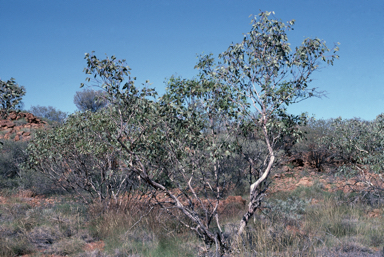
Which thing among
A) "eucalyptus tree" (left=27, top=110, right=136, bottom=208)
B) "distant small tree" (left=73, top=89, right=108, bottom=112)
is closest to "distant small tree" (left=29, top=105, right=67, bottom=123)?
"distant small tree" (left=73, top=89, right=108, bottom=112)

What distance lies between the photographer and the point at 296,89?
515 centimetres

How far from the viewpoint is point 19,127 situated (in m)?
21.5

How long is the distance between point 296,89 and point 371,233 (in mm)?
3496

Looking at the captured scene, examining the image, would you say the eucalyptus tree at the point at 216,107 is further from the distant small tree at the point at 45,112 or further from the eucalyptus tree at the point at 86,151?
the distant small tree at the point at 45,112

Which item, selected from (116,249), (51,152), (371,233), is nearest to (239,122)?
(116,249)

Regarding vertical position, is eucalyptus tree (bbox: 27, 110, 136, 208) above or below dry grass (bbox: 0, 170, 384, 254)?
above

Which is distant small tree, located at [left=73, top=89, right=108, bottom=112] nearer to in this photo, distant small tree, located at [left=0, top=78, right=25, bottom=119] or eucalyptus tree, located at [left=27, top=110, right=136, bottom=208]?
eucalyptus tree, located at [left=27, top=110, right=136, bottom=208]

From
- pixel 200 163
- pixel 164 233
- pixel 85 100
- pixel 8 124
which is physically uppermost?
pixel 85 100

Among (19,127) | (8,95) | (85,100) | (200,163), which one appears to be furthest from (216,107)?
(85,100)

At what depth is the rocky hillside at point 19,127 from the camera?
63.2 feet

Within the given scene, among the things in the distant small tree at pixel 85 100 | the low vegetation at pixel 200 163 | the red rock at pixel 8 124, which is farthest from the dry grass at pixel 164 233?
the distant small tree at pixel 85 100

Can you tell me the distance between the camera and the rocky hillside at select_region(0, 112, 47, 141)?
19.3 meters

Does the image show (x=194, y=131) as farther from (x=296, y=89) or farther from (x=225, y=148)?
(x=296, y=89)

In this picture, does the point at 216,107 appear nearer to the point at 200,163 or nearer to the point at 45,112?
the point at 200,163
